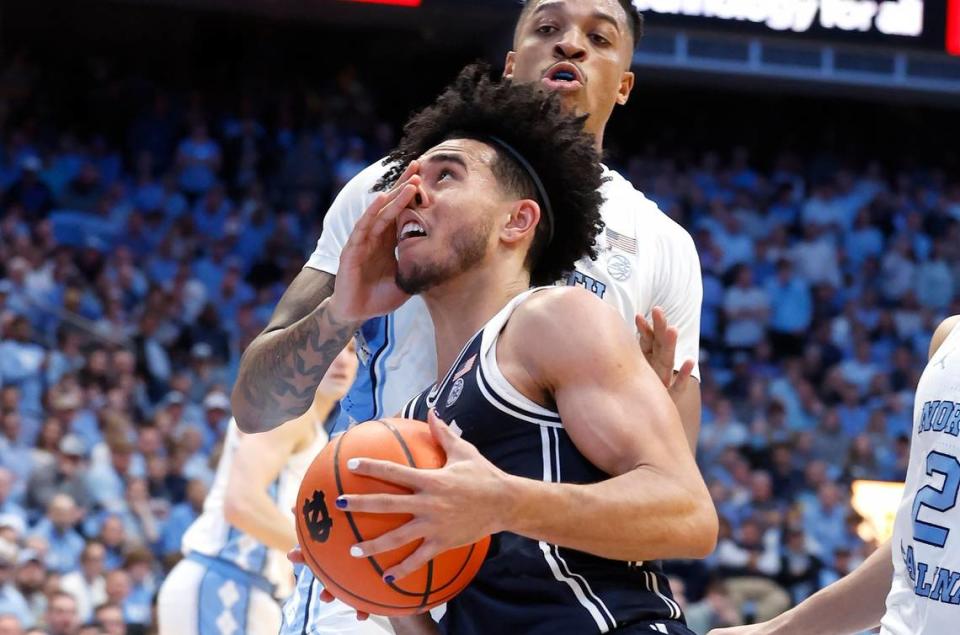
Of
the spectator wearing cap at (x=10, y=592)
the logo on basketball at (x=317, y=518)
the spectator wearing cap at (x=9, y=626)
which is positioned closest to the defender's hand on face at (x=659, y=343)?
the logo on basketball at (x=317, y=518)

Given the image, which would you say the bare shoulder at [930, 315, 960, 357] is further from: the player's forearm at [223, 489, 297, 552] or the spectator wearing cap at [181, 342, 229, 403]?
the spectator wearing cap at [181, 342, 229, 403]

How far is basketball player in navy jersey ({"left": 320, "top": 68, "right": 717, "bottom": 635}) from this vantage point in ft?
7.84

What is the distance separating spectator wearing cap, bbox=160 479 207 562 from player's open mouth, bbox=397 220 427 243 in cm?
727

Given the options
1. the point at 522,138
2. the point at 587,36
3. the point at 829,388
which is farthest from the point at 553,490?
the point at 829,388

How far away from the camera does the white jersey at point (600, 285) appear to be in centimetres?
370

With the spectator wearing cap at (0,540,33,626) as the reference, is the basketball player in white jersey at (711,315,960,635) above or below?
above

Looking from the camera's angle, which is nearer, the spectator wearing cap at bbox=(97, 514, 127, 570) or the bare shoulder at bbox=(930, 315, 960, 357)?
the bare shoulder at bbox=(930, 315, 960, 357)

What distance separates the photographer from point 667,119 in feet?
58.4

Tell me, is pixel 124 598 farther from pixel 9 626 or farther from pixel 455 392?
pixel 455 392

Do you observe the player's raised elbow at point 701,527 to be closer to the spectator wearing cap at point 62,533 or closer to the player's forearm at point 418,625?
the player's forearm at point 418,625

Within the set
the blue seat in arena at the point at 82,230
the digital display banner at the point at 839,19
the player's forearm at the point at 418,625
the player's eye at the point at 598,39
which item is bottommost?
the player's forearm at the point at 418,625

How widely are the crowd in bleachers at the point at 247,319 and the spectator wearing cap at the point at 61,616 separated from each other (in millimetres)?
15

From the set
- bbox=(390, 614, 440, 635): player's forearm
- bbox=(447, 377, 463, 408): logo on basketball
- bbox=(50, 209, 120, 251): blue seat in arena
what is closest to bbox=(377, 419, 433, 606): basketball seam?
bbox=(447, 377, 463, 408): logo on basketball

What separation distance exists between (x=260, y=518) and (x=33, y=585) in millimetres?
3599
